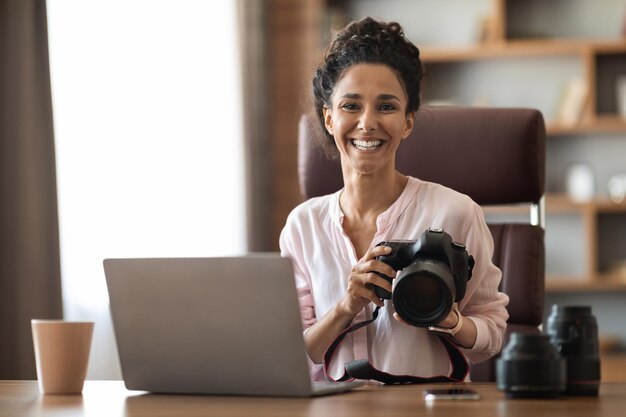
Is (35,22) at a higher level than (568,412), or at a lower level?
higher

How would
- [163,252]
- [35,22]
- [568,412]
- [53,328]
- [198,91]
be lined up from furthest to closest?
[198,91] < [163,252] < [35,22] < [53,328] < [568,412]

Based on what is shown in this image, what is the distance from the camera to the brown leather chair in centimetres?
202

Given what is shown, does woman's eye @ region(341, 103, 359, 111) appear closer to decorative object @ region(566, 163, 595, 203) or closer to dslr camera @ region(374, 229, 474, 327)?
dslr camera @ region(374, 229, 474, 327)

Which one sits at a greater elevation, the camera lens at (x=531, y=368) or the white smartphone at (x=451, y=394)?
the camera lens at (x=531, y=368)

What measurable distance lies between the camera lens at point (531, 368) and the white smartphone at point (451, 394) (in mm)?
41

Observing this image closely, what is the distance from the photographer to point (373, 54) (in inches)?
71.9

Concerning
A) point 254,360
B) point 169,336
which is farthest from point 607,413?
point 169,336

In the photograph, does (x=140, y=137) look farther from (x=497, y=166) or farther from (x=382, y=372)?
(x=382, y=372)

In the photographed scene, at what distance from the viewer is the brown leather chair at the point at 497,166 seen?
202 centimetres

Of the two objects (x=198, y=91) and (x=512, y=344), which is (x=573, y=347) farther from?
(x=198, y=91)

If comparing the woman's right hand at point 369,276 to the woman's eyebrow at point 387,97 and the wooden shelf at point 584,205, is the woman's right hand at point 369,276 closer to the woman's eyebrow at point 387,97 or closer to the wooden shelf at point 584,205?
the woman's eyebrow at point 387,97

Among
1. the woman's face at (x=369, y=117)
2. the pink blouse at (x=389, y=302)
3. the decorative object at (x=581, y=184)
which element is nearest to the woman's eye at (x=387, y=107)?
the woman's face at (x=369, y=117)

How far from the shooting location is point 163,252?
3.32 meters

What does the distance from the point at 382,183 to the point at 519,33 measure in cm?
271
